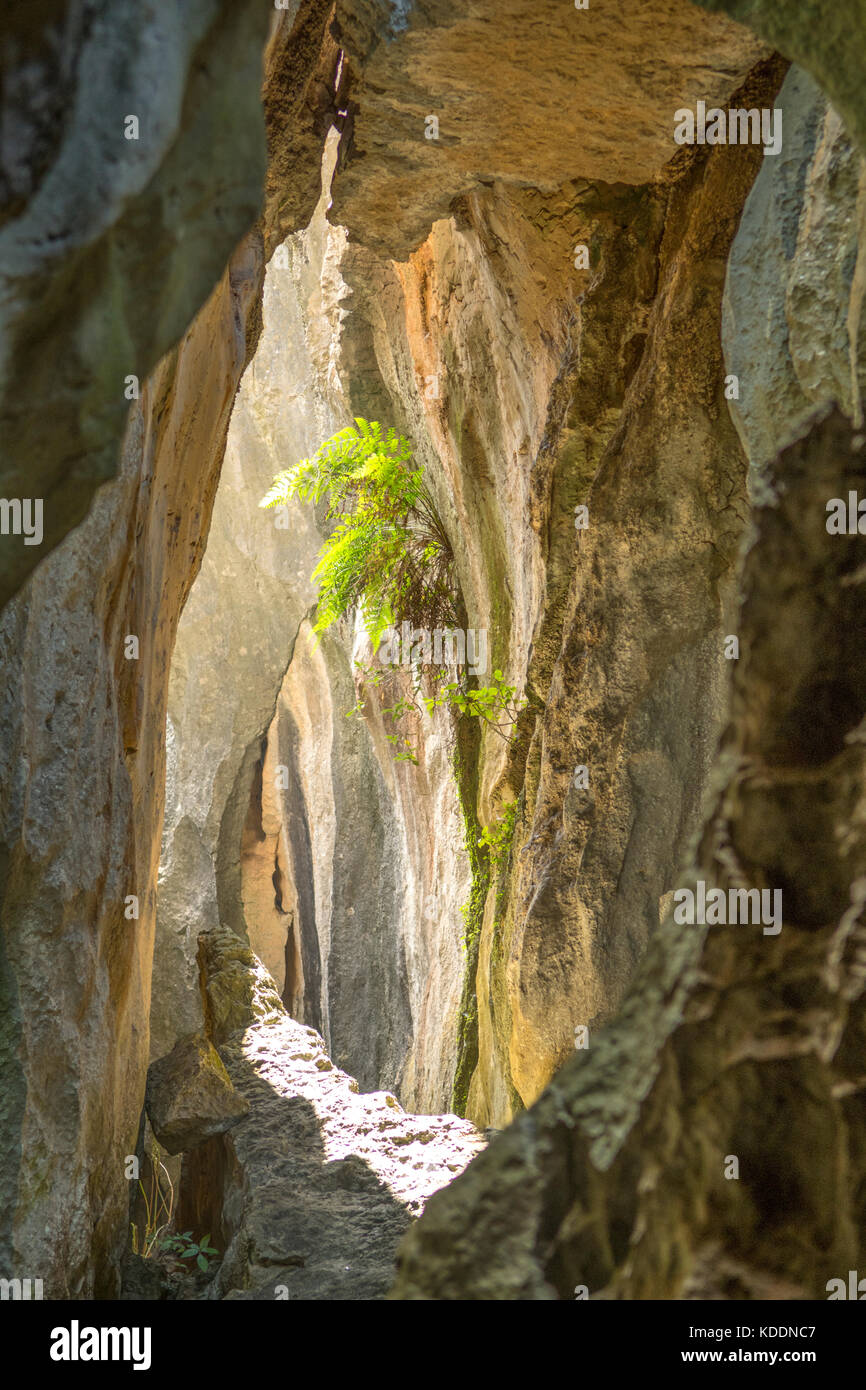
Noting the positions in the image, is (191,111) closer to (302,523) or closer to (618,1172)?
(618,1172)

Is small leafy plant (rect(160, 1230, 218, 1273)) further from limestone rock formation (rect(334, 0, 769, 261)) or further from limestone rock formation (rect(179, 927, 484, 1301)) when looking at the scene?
limestone rock formation (rect(334, 0, 769, 261))

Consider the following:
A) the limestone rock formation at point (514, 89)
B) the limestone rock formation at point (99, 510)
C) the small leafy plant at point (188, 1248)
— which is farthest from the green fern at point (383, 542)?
the small leafy plant at point (188, 1248)

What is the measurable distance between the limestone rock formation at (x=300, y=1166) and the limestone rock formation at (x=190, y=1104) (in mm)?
Result: 105

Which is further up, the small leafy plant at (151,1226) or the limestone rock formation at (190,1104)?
the limestone rock formation at (190,1104)

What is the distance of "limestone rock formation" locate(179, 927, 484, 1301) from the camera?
4.55 meters

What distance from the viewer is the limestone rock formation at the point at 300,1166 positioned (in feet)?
14.9

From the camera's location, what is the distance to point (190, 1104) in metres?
5.57

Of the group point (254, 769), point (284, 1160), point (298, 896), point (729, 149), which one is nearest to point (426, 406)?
point (729, 149)

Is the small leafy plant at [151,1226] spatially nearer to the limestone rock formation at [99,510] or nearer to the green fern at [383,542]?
the limestone rock formation at [99,510]

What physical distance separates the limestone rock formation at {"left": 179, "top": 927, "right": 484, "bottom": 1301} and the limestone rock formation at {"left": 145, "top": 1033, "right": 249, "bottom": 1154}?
0.10m

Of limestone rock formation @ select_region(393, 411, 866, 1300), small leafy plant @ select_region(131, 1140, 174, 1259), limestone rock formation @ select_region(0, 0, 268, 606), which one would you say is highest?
limestone rock formation @ select_region(0, 0, 268, 606)

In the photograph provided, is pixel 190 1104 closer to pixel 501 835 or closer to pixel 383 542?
pixel 501 835

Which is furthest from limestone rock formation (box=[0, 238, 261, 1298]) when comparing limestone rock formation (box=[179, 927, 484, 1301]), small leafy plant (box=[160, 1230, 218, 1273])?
small leafy plant (box=[160, 1230, 218, 1273])

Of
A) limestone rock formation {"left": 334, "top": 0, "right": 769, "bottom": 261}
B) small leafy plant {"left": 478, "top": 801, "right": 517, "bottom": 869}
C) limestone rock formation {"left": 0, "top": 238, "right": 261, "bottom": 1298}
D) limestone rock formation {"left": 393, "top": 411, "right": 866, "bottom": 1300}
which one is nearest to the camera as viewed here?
limestone rock formation {"left": 393, "top": 411, "right": 866, "bottom": 1300}
